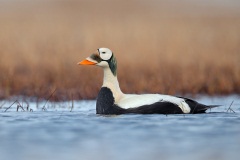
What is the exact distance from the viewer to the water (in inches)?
296

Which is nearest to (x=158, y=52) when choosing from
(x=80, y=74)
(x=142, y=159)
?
(x=80, y=74)

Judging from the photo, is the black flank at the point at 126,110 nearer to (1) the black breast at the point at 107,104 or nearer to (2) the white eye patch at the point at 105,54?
(1) the black breast at the point at 107,104

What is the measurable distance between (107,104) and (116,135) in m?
1.80

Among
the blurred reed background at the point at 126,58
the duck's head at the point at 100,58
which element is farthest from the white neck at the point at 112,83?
the blurred reed background at the point at 126,58

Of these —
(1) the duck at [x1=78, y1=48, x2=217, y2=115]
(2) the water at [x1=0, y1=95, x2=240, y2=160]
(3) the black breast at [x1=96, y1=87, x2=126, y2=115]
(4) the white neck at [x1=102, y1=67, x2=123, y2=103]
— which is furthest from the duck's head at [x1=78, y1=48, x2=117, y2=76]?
(2) the water at [x1=0, y1=95, x2=240, y2=160]

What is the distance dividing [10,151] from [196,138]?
2004mm

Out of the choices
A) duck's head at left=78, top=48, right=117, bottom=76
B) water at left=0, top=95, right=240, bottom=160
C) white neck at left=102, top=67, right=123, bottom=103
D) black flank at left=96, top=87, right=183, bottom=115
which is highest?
duck's head at left=78, top=48, right=117, bottom=76

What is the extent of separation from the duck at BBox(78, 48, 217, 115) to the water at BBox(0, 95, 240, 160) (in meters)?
0.17

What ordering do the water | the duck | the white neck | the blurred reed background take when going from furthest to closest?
the blurred reed background
the white neck
the duck
the water

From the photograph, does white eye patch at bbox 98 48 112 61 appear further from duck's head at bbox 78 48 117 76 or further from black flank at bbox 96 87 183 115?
black flank at bbox 96 87 183 115

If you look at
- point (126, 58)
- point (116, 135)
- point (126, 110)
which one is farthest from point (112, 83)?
point (126, 58)

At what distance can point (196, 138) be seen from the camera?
333 inches

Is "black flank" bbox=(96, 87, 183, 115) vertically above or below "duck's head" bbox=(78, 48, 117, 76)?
below

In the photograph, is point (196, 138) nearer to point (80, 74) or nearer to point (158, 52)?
point (80, 74)
